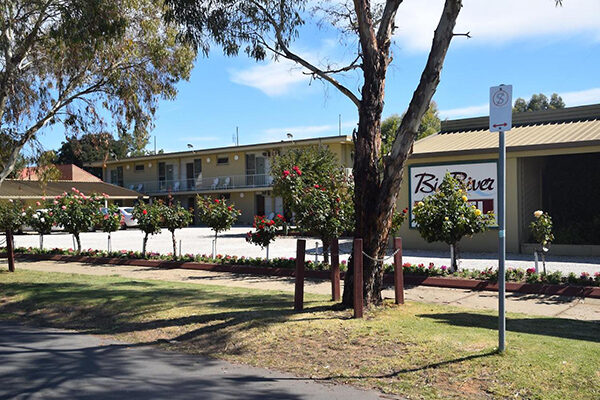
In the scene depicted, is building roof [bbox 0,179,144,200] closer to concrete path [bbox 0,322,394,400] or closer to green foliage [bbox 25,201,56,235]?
green foliage [bbox 25,201,56,235]

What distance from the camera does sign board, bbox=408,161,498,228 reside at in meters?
17.9

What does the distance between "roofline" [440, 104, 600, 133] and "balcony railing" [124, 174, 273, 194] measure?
1741 centimetres

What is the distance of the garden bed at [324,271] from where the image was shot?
34.3ft

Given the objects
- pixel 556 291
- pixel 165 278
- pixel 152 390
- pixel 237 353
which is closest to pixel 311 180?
pixel 165 278

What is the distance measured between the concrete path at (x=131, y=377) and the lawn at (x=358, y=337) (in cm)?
33

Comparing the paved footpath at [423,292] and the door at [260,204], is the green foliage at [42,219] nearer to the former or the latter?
the paved footpath at [423,292]

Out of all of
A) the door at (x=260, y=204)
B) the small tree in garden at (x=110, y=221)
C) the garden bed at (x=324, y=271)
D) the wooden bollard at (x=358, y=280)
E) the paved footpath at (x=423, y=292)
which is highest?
the door at (x=260, y=204)

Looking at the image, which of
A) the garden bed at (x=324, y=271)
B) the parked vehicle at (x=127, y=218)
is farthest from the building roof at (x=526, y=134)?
the parked vehicle at (x=127, y=218)

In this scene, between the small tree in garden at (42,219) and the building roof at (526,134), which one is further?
the small tree in garden at (42,219)

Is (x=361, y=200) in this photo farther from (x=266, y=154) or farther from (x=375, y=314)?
(x=266, y=154)

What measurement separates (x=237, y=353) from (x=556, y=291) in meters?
6.65

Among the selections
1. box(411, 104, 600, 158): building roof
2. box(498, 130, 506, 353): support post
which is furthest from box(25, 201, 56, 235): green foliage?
box(498, 130, 506, 353): support post

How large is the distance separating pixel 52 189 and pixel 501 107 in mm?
42153

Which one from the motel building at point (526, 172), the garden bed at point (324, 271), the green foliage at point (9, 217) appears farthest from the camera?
the motel building at point (526, 172)
